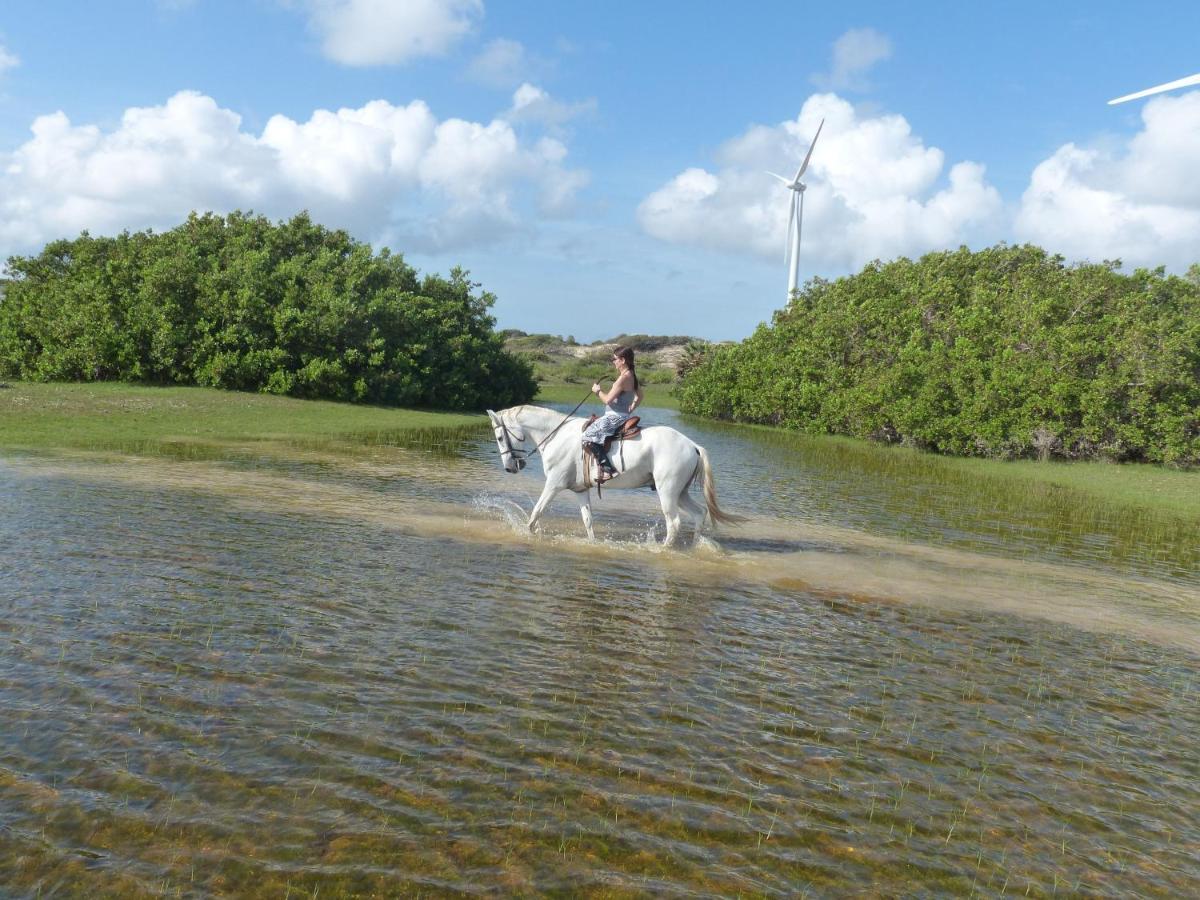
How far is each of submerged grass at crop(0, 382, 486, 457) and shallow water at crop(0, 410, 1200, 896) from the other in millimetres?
12490

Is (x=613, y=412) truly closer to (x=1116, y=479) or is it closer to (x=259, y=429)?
(x=259, y=429)

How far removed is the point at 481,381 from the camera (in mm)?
64625

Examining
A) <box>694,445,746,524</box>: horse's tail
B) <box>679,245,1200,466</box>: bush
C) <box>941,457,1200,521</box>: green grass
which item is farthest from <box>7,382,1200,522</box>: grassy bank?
<box>694,445,746,524</box>: horse's tail

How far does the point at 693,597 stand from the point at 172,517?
9.43 metres

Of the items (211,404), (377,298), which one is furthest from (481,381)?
(211,404)

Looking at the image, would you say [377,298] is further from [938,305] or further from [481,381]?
[938,305]

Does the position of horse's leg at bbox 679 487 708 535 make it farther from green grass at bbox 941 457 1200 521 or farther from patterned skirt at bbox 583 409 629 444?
green grass at bbox 941 457 1200 521

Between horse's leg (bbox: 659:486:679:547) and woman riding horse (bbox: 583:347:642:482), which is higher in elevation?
woman riding horse (bbox: 583:347:642:482)

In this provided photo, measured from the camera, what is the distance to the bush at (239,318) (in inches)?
1852

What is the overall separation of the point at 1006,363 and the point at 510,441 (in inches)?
1287

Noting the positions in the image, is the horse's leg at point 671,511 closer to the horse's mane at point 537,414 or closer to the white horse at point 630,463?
the white horse at point 630,463

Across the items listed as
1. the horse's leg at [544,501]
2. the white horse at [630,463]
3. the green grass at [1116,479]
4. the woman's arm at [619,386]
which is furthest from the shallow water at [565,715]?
the green grass at [1116,479]

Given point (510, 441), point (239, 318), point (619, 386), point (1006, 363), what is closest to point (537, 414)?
point (510, 441)

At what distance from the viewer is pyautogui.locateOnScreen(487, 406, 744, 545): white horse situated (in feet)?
49.4
